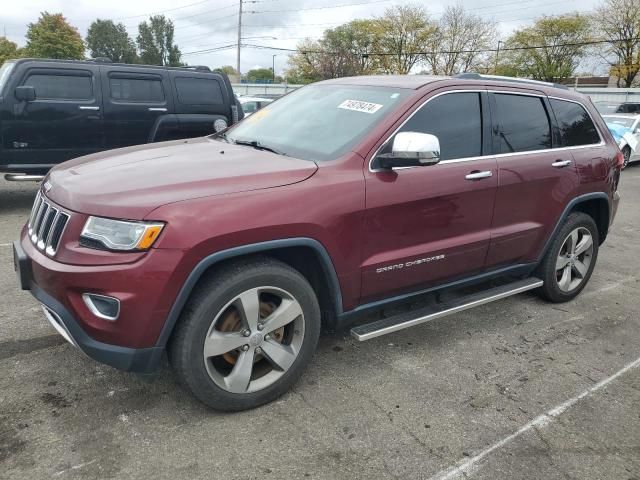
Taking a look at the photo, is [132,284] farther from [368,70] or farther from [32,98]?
[368,70]

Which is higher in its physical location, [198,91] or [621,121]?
[198,91]

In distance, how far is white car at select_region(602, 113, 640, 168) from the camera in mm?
14236

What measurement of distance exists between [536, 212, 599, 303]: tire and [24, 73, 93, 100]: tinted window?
6.37 meters

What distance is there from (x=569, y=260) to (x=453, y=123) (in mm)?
1830

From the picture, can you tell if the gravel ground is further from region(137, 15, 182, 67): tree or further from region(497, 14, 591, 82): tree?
region(137, 15, 182, 67): tree

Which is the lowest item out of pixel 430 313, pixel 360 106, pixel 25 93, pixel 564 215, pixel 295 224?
pixel 430 313

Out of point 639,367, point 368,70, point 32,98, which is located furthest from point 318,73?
point 639,367

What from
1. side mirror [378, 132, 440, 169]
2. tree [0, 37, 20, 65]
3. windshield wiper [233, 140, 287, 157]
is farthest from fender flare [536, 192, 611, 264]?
tree [0, 37, 20, 65]

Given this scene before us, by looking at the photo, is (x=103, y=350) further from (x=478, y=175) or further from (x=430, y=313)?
(x=478, y=175)

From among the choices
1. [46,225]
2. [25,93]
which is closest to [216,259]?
[46,225]

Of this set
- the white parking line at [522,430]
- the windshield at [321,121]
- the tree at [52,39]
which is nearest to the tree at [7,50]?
the tree at [52,39]

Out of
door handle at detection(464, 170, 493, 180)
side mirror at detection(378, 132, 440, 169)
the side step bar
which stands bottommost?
the side step bar

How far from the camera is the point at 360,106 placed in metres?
3.47

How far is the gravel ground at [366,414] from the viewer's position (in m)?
2.51
